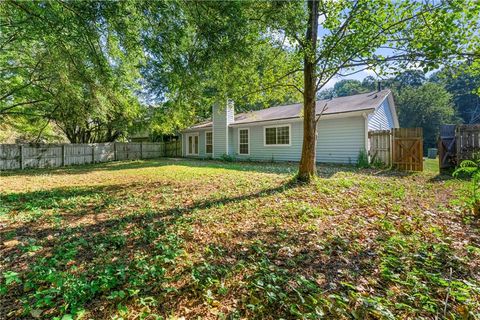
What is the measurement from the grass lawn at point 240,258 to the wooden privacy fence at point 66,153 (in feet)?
30.9

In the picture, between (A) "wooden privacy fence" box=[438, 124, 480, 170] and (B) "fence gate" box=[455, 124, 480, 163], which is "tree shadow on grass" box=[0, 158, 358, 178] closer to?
(A) "wooden privacy fence" box=[438, 124, 480, 170]

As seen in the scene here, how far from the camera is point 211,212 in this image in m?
4.50

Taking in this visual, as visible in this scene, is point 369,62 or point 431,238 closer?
point 431,238

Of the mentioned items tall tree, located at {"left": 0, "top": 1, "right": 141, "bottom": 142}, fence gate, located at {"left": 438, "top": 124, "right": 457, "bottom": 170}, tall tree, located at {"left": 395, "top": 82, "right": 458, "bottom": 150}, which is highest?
tall tree, located at {"left": 395, "top": 82, "right": 458, "bottom": 150}

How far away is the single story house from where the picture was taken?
470 inches

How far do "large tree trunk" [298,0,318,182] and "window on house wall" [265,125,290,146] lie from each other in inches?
305

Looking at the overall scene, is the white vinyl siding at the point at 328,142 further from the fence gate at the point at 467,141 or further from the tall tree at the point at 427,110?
the tall tree at the point at 427,110

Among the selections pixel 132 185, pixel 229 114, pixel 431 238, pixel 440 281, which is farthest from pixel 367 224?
pixel 229 114

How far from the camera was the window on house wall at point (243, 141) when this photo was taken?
16.7 metres

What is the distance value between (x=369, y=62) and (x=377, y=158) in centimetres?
744

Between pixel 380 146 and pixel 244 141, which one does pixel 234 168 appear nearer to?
pixel 244 141

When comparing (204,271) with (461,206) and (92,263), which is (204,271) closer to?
(92,263)

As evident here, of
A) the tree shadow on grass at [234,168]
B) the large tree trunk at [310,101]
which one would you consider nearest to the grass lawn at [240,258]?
the large tree trunk at [310,101]

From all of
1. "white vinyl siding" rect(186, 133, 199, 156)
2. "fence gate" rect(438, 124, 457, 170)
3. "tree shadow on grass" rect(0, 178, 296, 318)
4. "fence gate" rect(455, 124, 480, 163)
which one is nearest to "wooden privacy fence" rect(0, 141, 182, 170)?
"white vinyl siding" rect(186, 133, 199, 156)
